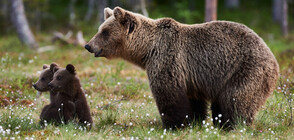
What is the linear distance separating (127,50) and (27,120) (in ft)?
6.37

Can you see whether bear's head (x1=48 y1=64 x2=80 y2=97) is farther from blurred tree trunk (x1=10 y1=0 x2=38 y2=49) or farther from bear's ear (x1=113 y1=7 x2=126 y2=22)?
blurred tree trunk (x1=10 y1=0 x2=38 y2=49)

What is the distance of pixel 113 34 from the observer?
5.84 m

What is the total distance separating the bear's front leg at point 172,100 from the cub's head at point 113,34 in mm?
923

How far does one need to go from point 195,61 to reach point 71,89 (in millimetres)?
2053

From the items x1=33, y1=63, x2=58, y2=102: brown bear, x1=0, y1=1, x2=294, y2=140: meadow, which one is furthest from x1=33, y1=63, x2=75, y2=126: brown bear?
x1=33, y1=63, x2=58, y2=102: brown bear

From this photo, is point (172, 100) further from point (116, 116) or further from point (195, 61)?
point (116, 116)

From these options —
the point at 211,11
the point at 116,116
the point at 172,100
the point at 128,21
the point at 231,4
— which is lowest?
the point at 116,116

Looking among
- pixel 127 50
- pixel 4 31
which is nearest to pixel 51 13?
pixel 4 31

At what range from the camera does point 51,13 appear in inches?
1141

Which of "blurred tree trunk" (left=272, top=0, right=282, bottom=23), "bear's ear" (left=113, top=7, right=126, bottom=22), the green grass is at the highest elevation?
"blurred tree trunk" (left=272, top=0, right=282, bottom=23)

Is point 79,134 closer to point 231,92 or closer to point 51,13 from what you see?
point 231,92

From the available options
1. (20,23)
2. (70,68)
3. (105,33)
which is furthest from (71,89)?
(20,23)

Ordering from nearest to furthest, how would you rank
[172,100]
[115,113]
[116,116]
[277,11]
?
[172,100]
[116,116]
[115,113]
[277,11]

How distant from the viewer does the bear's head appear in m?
5.78
